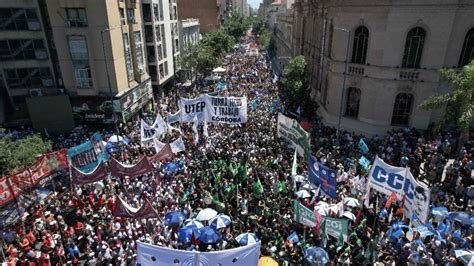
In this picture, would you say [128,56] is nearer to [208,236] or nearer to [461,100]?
[208,236]

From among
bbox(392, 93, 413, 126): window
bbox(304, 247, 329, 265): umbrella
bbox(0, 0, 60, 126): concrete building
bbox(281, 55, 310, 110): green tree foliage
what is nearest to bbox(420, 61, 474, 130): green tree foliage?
bbox(392, 93, 413, 126): window

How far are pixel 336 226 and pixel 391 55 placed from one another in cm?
1711

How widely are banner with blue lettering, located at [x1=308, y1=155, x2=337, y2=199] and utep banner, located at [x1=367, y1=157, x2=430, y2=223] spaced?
1651 millimetres

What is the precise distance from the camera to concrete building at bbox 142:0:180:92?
39.7m

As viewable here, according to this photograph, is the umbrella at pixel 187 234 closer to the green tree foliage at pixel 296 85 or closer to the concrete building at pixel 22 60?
the green tree foliage at pixel 296 85

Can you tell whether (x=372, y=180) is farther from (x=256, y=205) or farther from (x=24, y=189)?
(x=24, y=189)

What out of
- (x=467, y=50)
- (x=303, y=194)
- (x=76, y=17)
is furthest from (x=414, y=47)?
(x=76, y=17)

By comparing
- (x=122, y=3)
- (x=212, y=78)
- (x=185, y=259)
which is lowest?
(x=212, y=78)

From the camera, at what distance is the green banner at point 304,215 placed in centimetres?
1360

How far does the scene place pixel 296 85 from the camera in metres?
31.9

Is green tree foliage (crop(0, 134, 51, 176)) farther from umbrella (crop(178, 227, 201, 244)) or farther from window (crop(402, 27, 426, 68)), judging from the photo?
window (crop(402, 27, 426, 68))

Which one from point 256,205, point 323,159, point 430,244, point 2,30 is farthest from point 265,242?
point 2,30

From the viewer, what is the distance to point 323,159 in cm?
2114

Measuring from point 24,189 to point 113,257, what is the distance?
220 inches
